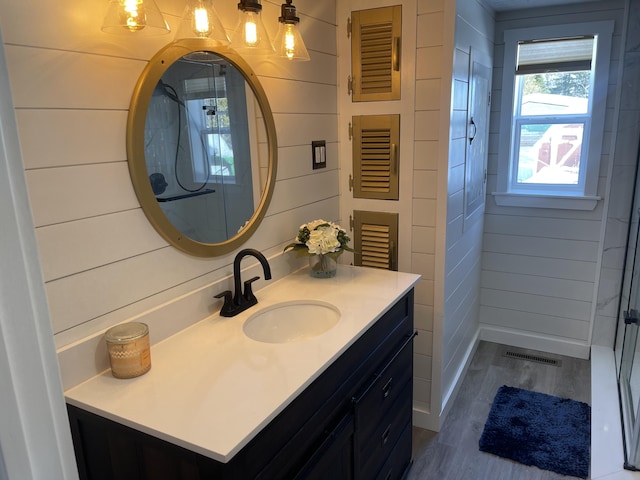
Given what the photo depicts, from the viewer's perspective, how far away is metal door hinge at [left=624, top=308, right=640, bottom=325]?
8.14ft

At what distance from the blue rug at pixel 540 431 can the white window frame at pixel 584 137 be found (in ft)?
3.85

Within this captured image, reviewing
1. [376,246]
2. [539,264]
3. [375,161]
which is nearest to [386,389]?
[376,246]

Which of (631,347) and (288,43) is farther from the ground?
(288,43)

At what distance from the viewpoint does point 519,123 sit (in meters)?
3.08

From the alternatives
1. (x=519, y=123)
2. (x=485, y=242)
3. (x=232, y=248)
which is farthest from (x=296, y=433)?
(x=519, y=123)

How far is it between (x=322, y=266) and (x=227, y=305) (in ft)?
1.68

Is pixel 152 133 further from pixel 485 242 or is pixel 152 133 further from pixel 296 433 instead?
pixel 485 242

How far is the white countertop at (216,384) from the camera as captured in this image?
105 cm

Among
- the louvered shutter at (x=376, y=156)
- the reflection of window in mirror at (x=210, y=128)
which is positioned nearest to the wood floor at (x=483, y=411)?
the louvered shutter at (x=376, y=156)

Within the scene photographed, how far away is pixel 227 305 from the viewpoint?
164cm

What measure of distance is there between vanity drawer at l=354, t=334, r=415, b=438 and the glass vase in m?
0.41

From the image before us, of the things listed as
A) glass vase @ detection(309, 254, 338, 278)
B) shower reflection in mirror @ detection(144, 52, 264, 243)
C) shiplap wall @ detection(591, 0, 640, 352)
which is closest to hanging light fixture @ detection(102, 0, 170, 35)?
shower reflection in mirror @ detection(144, 52, 264, 243)

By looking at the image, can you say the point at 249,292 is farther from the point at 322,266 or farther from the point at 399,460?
the point at 399,460

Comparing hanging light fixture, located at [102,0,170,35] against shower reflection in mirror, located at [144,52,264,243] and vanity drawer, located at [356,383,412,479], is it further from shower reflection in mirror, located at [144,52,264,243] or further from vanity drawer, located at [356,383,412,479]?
vanity drawer, located at [356,383,412,479]
